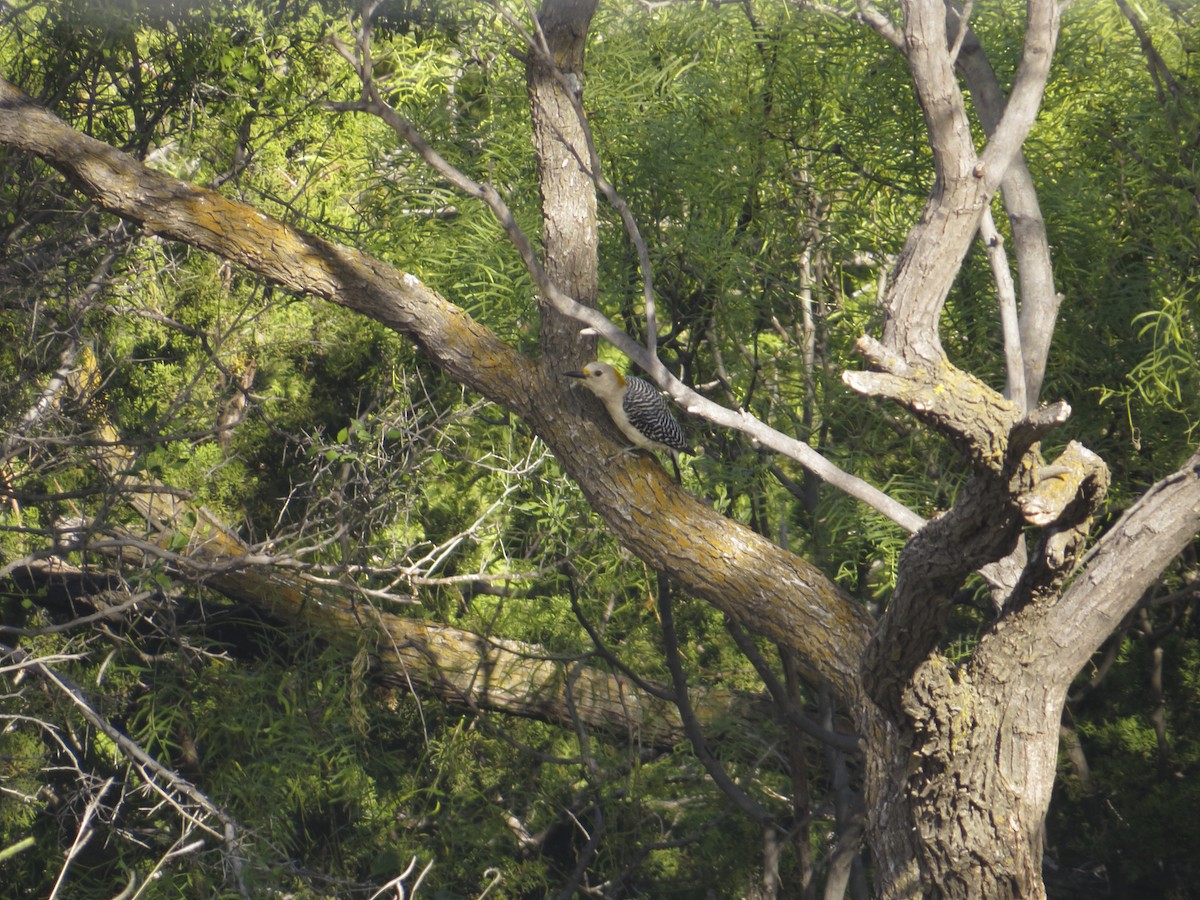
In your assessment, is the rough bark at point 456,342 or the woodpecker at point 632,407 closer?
the rough bark at point 456,342

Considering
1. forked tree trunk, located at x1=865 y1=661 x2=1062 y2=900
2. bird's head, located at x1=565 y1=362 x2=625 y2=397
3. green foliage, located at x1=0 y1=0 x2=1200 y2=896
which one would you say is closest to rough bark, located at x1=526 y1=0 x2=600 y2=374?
bird's head, located at x1=565 y1=362 x2=625 y2=397

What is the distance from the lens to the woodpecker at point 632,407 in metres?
2.84

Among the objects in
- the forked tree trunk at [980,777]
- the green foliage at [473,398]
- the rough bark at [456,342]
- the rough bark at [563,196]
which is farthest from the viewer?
the green foliage at [473,398]

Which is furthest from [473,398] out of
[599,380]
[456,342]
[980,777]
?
[980,777]

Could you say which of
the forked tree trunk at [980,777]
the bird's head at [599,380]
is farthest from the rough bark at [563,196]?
the forked tree trunk at [980,777]

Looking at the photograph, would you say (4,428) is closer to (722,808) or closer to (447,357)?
(447,357)

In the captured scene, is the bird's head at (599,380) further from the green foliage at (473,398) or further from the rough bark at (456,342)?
the green foliage at (473,398)

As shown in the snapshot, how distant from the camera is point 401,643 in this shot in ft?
14.2

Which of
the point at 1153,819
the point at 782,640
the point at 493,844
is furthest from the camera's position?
the point at 493,844

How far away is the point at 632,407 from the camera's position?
2930 millimetres

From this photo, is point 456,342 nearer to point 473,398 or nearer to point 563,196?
point 563,196

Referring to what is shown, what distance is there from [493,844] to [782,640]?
2.48 meters

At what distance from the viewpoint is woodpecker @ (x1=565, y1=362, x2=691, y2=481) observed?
2836 mm

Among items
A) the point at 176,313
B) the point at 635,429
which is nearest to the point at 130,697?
the point at 176,313
